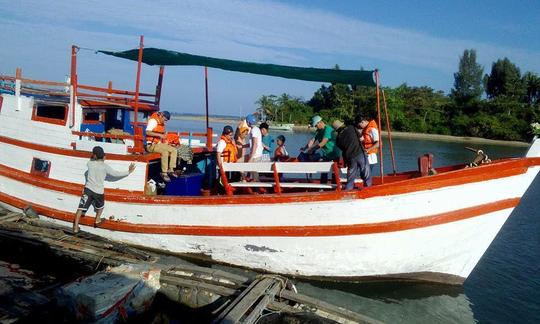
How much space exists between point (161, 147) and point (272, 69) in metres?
2.72

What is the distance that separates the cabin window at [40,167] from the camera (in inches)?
353

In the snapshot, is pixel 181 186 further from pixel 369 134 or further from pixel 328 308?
pixel 328 308

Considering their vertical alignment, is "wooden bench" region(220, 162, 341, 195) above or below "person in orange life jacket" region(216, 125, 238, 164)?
below

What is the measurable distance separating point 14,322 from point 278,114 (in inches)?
3144

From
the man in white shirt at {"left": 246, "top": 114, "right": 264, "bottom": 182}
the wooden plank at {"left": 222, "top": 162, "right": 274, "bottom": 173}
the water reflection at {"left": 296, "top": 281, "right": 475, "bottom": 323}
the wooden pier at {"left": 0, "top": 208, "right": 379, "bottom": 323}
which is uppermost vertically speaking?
the man in white shirt at {"left": 246, "top": 114, "right": 264, "bottom": 182}

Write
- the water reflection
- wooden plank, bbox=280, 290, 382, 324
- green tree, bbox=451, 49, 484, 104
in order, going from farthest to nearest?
green tree, bbox=451, 49, 484, 104 → the water reflection → wooden plank, bbox=280, 290, 382, 324

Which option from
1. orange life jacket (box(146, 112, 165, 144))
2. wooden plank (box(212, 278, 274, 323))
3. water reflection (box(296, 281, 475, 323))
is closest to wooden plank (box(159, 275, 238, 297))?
wooden plank (box(212, 278, 274, 323))

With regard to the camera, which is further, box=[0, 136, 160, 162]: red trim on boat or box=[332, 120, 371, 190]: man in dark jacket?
box=[0, 136, 160, 162]: red trim on boat

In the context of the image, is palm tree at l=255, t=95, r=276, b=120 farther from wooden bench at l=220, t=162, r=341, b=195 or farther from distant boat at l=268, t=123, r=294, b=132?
wooden bench at l=220, t=162, r=341, b=195

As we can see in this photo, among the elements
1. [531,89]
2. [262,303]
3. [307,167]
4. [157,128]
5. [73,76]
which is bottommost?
[262,303]

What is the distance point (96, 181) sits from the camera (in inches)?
305

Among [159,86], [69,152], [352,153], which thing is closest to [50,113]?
[69,152]

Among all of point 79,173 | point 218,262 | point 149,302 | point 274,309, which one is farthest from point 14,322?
point 79,173

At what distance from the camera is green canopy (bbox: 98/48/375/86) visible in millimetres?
7036
